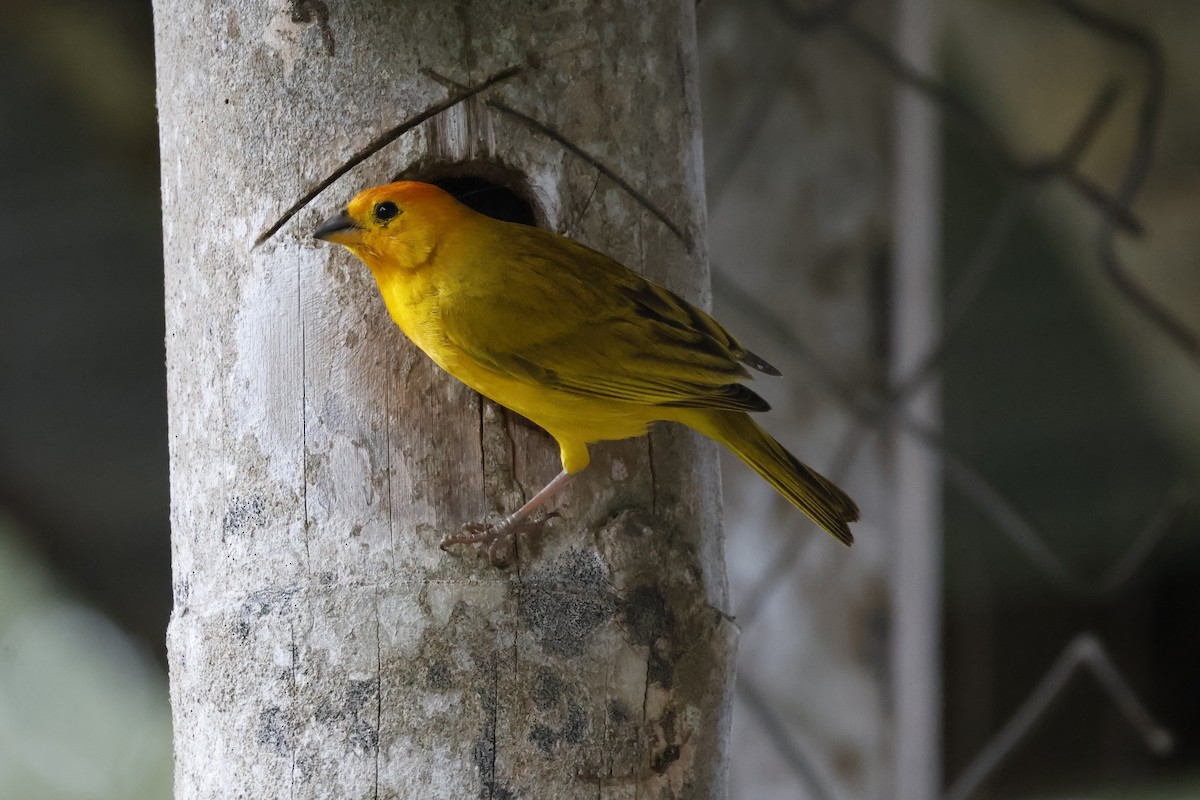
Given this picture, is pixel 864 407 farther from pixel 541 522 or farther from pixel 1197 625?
pixel 1197 625

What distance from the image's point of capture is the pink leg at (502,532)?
1.91 m

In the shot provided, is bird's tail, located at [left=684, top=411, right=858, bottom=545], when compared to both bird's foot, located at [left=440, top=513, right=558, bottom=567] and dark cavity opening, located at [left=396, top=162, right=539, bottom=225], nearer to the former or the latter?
bird's foot, located at [left=440, top=513, right=558, bottom=567]

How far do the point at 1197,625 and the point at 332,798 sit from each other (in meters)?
3.43

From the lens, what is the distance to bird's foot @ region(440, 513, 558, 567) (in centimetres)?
190

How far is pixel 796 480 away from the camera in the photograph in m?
2.14

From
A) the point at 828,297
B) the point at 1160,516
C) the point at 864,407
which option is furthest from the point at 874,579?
the point at 1160,516

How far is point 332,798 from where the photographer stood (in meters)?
1.87

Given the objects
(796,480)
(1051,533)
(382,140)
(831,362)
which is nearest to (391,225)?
(382,140)

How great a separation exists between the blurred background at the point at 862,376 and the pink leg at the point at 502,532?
1.29 metres

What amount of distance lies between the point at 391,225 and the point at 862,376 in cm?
160

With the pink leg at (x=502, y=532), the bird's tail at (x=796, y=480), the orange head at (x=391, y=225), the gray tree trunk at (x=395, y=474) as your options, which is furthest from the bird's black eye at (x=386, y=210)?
the bird's tail at (x=796, y=480)

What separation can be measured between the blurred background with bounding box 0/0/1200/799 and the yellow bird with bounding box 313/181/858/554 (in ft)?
3.78

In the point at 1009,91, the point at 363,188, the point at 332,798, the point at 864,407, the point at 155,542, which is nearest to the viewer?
the point at 332,798

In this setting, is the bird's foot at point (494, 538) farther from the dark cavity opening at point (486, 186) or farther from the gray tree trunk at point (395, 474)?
the dark cavity opening at point (486, 186)
